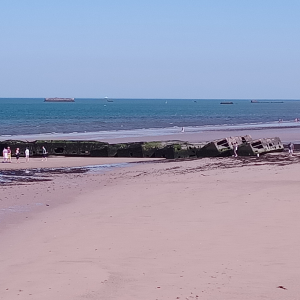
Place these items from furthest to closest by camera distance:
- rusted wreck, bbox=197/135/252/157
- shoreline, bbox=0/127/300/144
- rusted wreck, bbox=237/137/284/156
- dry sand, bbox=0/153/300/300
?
shoreline, bbox=0/127/300/144 → rusted wreck, bbox=197/135/252/157 → rusted wreck, bbox=237/137/284/156 → dry sand, bbox=0/153/300/300

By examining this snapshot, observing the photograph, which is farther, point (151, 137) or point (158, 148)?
point (151, 137)

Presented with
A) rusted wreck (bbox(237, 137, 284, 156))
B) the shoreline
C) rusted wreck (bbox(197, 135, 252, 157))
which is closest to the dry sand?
rusted wreck (bbox(237, 137, 284, 156))

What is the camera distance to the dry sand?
847 centimetres

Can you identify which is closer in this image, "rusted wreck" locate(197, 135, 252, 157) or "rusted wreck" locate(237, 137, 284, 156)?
"rusted wreck" locate(237, 137, 284, 156)

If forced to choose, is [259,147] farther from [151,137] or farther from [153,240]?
[151,137]

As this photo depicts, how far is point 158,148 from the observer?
1273 inches

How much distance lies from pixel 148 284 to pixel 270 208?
638 cm

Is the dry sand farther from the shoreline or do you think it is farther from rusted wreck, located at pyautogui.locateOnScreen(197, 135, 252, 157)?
the shoreline

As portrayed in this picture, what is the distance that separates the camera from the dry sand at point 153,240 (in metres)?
8.47

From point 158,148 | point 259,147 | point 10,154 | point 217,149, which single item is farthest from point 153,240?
point 10,154

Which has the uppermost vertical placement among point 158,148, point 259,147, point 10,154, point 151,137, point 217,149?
point 259,147

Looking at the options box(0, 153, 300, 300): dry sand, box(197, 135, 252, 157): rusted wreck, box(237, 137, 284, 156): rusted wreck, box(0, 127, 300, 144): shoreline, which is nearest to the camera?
box(0, 153, 300, 300): dry sand

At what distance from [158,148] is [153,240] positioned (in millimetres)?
21044

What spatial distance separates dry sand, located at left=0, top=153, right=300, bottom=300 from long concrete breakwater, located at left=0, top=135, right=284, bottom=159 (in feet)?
34.3
